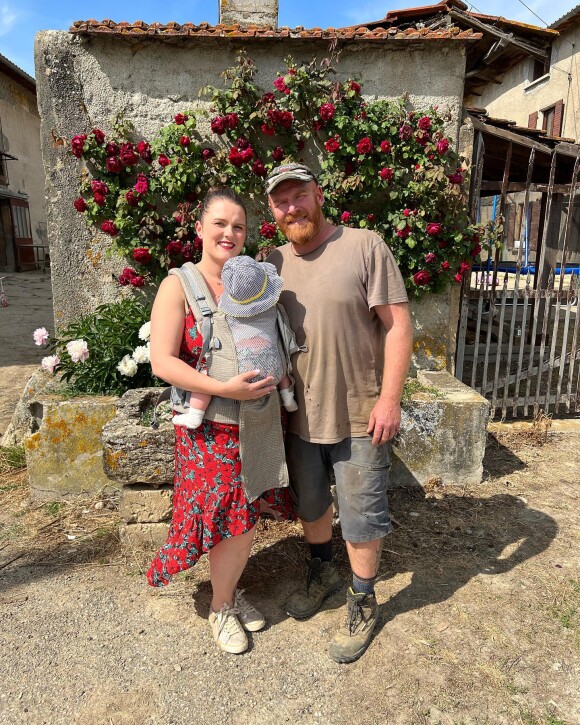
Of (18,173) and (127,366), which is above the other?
(18,173)

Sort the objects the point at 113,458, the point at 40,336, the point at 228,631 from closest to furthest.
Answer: the point at 228,631 → the point at 113,458 → the point at 40,336

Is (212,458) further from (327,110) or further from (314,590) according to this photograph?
(327,110)

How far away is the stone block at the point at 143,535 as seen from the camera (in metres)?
2.92

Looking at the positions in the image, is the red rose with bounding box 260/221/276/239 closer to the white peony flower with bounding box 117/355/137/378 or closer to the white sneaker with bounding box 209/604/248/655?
the white peony flower with bounding box 117/355/137/378

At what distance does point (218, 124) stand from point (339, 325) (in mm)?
2721

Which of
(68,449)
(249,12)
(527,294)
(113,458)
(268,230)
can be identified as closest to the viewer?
(113,458)

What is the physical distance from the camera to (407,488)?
3.83 m

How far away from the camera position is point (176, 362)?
1.97 m

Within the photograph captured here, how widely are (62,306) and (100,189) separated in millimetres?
A: 1024

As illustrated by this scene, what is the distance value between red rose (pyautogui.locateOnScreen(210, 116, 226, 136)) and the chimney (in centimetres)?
104

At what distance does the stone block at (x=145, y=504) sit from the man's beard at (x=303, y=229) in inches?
62.8

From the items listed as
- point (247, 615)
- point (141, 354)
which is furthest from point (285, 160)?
point (247, 615)

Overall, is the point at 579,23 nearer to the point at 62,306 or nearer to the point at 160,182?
the point at 160,182

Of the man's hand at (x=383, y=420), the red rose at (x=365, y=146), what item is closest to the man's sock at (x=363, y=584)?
the man's hand at (x=383, y=420)
